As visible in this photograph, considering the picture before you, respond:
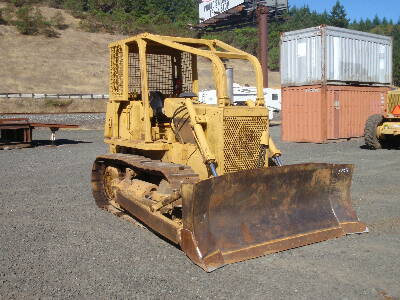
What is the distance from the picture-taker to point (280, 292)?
4.19 m

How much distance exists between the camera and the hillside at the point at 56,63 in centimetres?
3966

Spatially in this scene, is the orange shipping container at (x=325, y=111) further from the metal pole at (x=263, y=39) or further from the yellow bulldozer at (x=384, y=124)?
the metal pole at (x=263, y=39)

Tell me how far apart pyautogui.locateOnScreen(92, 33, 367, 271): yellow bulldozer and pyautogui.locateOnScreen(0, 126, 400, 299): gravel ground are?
0.74 ft

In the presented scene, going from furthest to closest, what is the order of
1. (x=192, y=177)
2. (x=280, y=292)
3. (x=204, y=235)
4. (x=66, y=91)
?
(x=66, y=91) → (x=192, y=177) → (x=204, y=235) → (x=280, y=292)

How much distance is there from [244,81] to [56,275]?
2170 inches

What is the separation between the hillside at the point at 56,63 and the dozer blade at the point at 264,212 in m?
35.1

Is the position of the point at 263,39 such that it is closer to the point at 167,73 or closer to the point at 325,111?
the point at 325,111

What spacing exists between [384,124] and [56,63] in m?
36.2

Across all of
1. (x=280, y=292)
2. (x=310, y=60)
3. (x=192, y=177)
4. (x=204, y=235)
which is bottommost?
(x=280, y=292)

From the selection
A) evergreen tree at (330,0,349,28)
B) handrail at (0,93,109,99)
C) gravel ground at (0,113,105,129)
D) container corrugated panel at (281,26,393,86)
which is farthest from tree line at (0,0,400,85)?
container corrugated panel at (281,26,393,86)

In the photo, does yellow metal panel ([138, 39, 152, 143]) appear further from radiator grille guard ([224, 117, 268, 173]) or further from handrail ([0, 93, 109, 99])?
handrail ([0, 93, 109, 99])

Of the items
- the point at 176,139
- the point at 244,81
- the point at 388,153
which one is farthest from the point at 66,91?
the point at 176,139

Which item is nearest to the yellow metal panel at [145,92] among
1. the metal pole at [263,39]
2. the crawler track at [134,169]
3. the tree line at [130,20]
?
the crawler track at [134,169]

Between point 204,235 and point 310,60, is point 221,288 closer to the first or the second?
point 204,235
